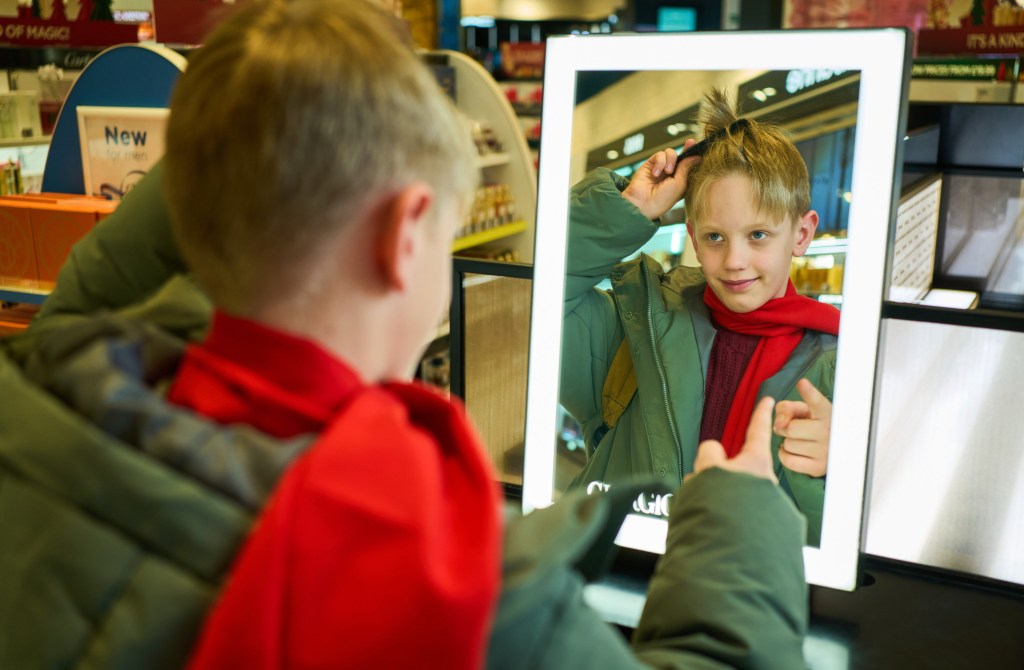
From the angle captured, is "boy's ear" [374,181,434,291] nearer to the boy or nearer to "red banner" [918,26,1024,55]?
the boy

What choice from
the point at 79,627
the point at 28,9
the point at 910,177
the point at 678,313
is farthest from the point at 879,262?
the point at 28,9

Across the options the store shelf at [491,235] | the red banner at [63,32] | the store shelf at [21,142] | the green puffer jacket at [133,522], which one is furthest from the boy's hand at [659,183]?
the store shelf at [21,142]

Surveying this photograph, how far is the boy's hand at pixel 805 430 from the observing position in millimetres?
1219

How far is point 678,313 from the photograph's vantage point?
1304 millimetres

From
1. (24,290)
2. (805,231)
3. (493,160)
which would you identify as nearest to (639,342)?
(805,231)

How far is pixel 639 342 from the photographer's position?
4.39 ft

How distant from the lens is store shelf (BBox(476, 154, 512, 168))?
136 inches

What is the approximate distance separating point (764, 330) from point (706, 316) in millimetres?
83

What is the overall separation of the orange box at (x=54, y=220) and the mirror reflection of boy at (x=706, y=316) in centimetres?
112

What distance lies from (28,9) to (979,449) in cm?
479

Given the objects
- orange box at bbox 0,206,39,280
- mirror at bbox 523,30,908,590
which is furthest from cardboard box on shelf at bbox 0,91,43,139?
mirror at bbox 523,30,908,590

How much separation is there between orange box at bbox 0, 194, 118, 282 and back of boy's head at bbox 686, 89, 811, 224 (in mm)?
1271

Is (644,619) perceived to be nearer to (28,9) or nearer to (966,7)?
(28,9)

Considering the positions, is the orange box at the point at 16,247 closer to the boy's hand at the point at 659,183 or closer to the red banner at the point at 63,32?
the boy's hand at the point at 659,183
